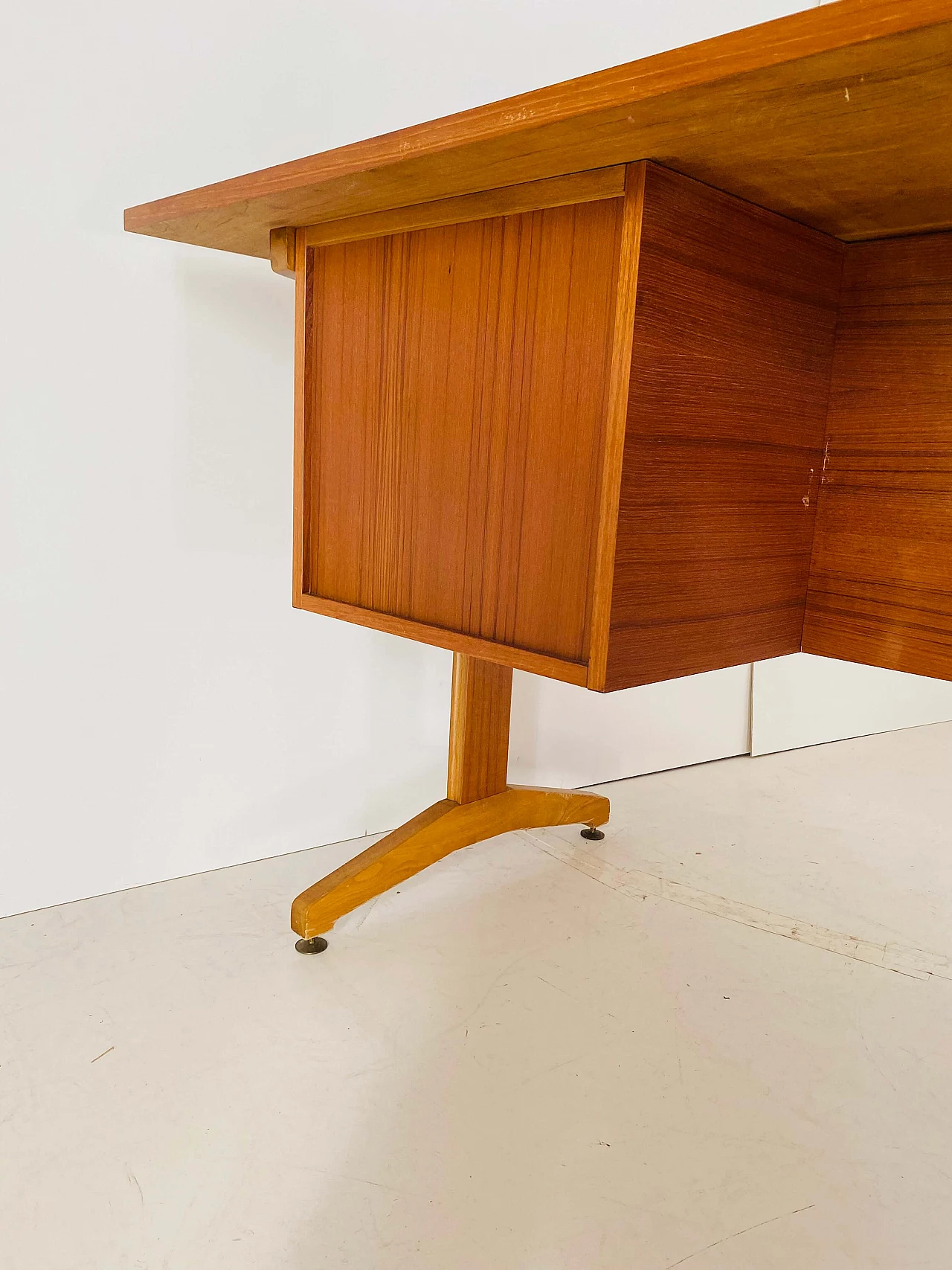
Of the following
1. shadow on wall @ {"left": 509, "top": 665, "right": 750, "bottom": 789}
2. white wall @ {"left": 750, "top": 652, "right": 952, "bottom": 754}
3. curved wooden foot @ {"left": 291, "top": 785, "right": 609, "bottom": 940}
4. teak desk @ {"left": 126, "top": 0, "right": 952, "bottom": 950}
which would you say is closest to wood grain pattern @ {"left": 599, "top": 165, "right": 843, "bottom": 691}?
teak desk @ {"left": 126, "top": 0, "right": 952, "bottom": 950}

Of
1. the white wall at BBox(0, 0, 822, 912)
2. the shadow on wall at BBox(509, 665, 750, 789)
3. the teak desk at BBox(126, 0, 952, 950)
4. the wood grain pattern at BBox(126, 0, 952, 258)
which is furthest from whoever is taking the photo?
the shadow on wall at BBox(509, 665, 750, 789)

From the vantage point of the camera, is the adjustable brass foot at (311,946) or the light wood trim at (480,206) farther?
the adjustable brass foot at (311,946)

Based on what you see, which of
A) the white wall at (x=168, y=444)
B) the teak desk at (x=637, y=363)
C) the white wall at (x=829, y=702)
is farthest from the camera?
the white wall at (x=829, y=702)

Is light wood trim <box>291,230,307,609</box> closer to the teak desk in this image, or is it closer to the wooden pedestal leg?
the teak desk

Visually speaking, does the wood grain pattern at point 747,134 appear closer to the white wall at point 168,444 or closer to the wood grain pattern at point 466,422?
the wood grain pattern at point 466,422

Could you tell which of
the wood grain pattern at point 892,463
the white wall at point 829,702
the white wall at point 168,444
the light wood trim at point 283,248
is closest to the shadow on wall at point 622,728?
the white wall at point 829,702

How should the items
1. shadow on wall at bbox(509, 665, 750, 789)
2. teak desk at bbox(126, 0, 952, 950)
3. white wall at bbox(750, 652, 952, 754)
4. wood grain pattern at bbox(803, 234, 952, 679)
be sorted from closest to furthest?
teak desk at bbox(126, 0, 952, 950)
wood grain pattern at bbox(803, 234, 952, 679)
shadow on wall at bbox(509, 665, 750, 789)
white wall at bbox(750, 652, 952, 754)

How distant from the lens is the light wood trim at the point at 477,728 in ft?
4.59

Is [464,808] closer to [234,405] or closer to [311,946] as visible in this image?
[311,946]

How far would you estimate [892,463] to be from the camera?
37.7 inches

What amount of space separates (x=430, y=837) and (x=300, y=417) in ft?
2.01

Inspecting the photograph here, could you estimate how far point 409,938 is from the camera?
1255 mm

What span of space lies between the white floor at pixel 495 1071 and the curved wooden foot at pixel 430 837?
5 centimetres

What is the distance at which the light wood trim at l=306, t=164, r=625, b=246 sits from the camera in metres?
0.74
